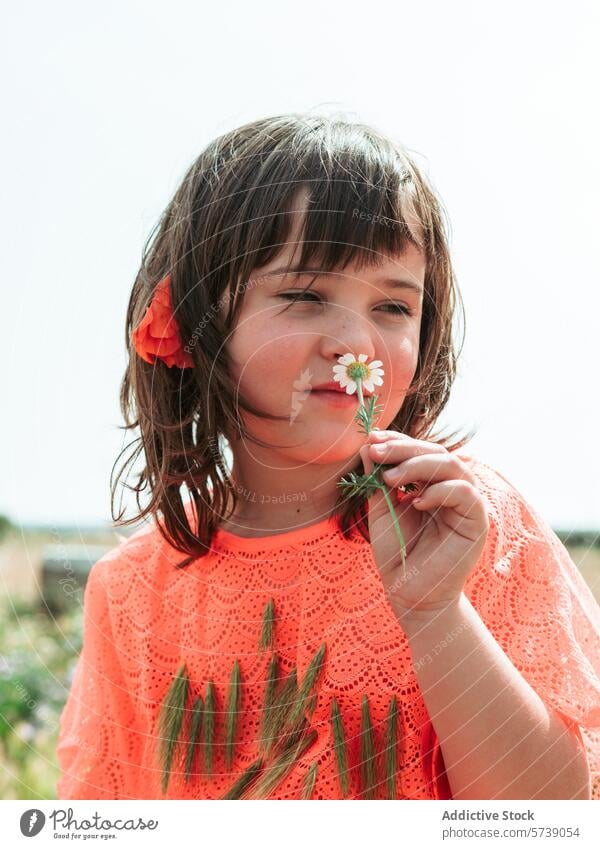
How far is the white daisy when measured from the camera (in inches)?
27.0

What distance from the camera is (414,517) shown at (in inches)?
25.4

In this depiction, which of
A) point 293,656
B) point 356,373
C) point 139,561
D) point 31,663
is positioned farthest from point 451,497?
point 31,663

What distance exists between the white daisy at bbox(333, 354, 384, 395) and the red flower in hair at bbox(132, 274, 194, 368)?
0.59 ft

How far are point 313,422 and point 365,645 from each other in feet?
0.59

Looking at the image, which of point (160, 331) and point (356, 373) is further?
point (160, 331)

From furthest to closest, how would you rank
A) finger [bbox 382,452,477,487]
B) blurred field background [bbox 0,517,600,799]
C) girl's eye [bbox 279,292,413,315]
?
1. blurred field background [bbox 0,517,600,799]
2. girl's eye [bbox 279,292,413,315]
3. finger [bbox 382,452,477,487]

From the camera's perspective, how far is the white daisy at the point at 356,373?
0.68m

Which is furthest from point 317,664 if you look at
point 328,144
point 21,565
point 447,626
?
point 21,565

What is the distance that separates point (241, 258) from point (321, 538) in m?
0.24

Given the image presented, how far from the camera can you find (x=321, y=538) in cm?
80

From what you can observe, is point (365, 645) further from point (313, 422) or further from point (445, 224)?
point (445, 224)

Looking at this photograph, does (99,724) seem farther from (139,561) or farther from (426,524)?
(426,524)
